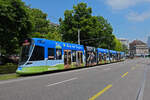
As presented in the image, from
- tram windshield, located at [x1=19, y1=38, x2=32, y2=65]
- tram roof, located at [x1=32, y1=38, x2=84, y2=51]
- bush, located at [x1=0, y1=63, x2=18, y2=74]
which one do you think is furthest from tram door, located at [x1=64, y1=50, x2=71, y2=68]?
bush, located at [x1=0, y1=63, x2=18, y2=74]

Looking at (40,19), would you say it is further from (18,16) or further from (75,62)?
(75,62)

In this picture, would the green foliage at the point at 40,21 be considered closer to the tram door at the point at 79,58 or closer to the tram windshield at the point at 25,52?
the tram door at the point at 79,58

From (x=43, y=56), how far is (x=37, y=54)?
73 cm

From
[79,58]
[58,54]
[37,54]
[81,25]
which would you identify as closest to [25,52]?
[37,54]

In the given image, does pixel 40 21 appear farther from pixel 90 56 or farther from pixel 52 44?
pixel 52 44

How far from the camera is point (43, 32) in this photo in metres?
36.2

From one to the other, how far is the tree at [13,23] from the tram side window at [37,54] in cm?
706

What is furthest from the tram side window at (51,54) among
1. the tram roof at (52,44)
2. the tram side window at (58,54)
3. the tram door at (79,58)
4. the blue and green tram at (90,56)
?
the blue and green tram at (90,56)

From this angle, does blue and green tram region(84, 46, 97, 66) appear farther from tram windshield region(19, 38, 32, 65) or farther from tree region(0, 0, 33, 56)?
tram windshield region(19, 38, 32, 65)

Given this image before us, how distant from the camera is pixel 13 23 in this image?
19.6 meters

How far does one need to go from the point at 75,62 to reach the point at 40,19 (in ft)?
64.0

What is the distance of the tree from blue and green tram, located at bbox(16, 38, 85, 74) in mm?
6414

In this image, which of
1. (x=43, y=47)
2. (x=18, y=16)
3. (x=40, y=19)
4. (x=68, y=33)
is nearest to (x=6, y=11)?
(x=18, y=16)

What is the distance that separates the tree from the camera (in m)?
18.2
